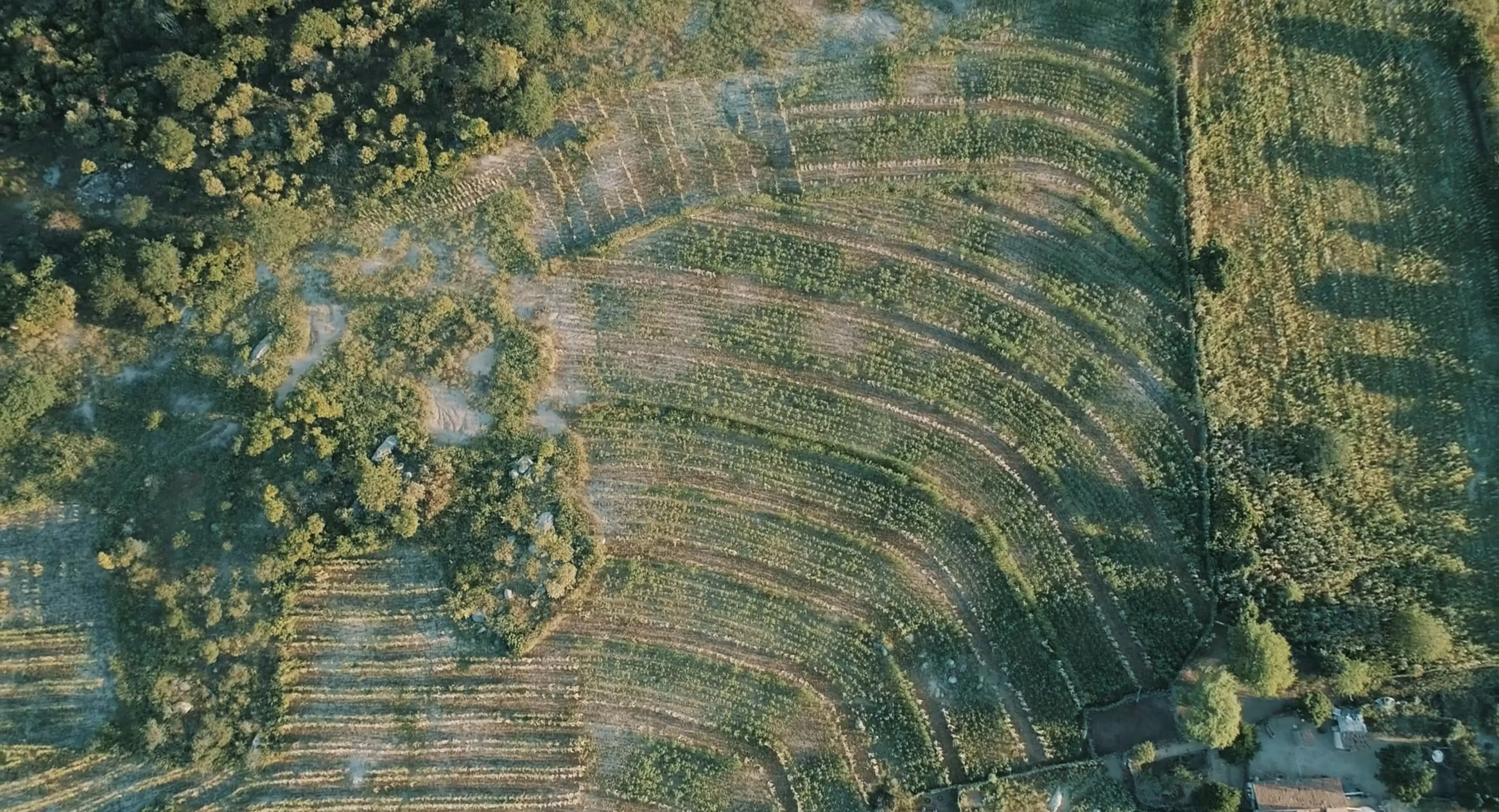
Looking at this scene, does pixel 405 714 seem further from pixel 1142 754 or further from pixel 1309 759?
pixel 1309 759

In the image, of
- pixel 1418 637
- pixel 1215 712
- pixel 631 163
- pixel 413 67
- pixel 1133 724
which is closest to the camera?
pixel 1215 712

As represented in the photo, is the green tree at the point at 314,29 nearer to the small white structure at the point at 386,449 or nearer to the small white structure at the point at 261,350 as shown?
the small white structure at the point at 261,350

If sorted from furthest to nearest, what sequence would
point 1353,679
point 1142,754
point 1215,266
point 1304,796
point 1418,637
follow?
point 1215,266
point 1142,754
point 1304,796
point 1353,679
point 1418,637

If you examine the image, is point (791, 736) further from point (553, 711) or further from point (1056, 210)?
point (1056, 210)

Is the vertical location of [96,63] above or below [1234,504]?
above

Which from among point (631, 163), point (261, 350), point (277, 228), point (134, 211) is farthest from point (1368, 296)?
point (134, 211)

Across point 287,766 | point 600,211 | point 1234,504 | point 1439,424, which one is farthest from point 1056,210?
point 287,766

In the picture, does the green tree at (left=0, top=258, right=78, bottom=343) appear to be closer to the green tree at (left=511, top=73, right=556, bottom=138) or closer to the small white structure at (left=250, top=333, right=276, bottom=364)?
the small white structure at (left=250, top=333, right=276, bottom=364)

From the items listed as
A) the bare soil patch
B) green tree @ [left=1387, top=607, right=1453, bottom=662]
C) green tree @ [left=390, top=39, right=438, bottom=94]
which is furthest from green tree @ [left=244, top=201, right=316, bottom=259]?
green tree @ [left=1387, top=607, right=1453, bottom=662]
